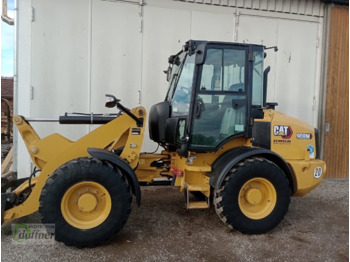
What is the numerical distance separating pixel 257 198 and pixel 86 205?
2043 mm

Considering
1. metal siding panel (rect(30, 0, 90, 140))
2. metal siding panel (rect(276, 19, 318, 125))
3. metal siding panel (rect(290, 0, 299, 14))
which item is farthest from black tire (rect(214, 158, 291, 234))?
metal siding panel (rect(290, 0, 299, 14))

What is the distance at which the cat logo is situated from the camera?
4078mm

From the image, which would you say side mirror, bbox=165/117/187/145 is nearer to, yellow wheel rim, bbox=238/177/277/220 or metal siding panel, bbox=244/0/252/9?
yellow wheel rim, bbox=238/177/277/220

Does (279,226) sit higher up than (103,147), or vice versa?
(103,147)

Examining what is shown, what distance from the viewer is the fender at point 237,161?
3.69 m

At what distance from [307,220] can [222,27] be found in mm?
4079

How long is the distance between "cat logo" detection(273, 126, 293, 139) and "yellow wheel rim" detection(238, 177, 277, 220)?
67 centimetres

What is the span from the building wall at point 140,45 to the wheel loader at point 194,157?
77.0 inches

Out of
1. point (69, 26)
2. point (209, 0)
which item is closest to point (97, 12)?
point (69, 26)

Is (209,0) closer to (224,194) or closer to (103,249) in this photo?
(224,194)

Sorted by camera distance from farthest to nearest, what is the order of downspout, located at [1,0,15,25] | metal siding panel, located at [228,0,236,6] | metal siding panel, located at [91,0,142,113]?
metal siding panel, located at [228,0,236,6], downspout, located at [1,0,15,25], metal siding panel, located at [91,0,142,113]

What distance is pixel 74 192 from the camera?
3393 millimetres

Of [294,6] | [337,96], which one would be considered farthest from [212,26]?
[337,96]

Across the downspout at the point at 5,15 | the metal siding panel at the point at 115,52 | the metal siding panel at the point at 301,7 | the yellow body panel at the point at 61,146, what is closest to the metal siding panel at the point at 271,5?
the metal siding panel at the point at 301,7
